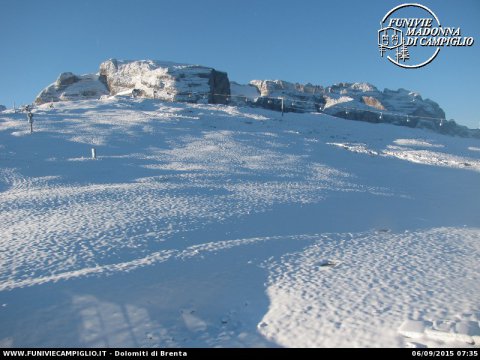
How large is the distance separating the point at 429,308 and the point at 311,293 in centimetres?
295

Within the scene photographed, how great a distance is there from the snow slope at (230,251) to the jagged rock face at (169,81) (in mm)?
37005

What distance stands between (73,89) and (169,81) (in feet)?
113

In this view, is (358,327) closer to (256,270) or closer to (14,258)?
(256,270)

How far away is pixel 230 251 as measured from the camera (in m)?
13.1

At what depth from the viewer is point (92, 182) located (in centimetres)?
2252

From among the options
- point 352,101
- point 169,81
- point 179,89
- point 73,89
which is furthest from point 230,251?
point 352,101

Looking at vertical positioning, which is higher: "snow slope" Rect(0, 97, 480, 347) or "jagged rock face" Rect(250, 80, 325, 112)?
"jagged rock face" Rect(250, 80, 325, 112)

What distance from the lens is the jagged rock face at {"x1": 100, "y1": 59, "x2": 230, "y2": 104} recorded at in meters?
65.9

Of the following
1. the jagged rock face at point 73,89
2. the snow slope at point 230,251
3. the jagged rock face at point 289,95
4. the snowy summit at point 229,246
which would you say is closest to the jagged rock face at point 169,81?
the jagged rock face at point 73,89

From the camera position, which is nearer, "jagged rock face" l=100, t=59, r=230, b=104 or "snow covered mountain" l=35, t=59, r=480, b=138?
"jagged rock face" l=100, t=59, r=230, b=104

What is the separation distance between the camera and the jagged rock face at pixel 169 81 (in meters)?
65.9

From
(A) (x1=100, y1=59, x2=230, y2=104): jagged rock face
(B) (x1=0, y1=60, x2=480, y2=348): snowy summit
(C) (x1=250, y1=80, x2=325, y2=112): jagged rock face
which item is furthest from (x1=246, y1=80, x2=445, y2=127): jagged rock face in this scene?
(B) (x1=0, y1=60, x2=480, y2=348): snowy summit

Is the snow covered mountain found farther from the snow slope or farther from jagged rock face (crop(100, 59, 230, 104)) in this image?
the snow slope

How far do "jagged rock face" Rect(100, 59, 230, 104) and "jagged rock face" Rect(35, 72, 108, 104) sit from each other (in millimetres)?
6019
